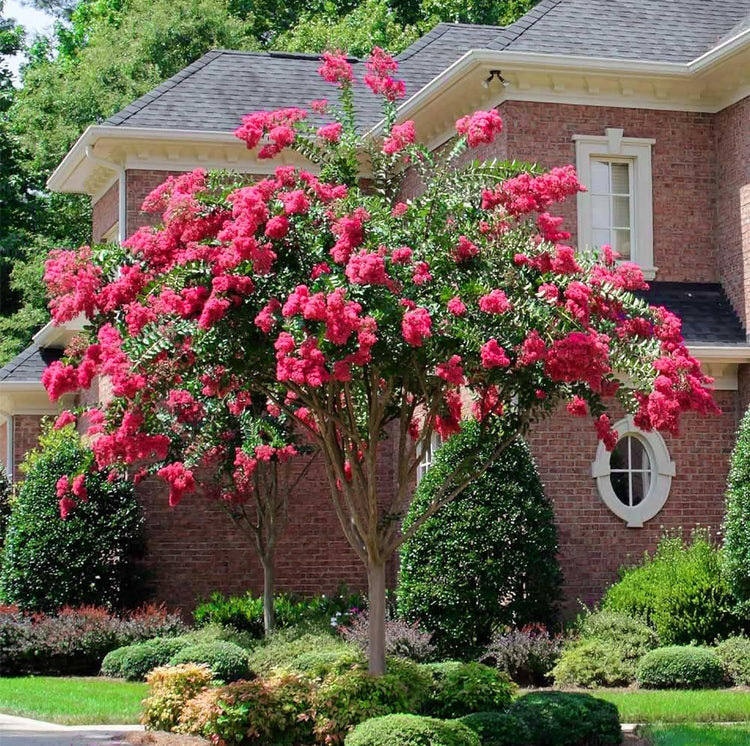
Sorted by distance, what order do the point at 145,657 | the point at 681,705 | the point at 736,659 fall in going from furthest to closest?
the point at 145,657 < the point at 736,659 < the point at 681,705

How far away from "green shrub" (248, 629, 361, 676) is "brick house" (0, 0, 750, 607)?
3.24 metres

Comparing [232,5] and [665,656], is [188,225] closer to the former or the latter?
[665,656]

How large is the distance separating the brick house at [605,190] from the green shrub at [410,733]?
7305 millimetres

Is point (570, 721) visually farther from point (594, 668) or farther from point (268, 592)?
point (268, 592)

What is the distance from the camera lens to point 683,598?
15.7 m

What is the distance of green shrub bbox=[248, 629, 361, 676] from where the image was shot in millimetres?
15062

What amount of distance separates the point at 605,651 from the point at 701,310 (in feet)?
17.0

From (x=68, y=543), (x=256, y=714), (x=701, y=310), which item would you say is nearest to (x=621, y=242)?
(x=701, y=310)

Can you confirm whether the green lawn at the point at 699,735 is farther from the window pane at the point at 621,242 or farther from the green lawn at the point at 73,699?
the window pane at the point at 621,242

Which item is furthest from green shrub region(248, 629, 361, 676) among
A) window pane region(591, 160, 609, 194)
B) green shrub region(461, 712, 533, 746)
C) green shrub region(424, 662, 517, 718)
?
window pane region(591, 160, 609, 194)

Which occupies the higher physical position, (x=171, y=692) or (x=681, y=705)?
(x=171, y=692)

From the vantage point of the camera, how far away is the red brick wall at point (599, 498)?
1733cm

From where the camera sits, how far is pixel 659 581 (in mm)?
16109

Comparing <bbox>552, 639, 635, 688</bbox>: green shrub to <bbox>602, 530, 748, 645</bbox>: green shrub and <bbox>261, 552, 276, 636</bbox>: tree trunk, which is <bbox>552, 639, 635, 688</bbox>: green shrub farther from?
<bbox>261, 552, 276, 636</bbox>: tree trunk
